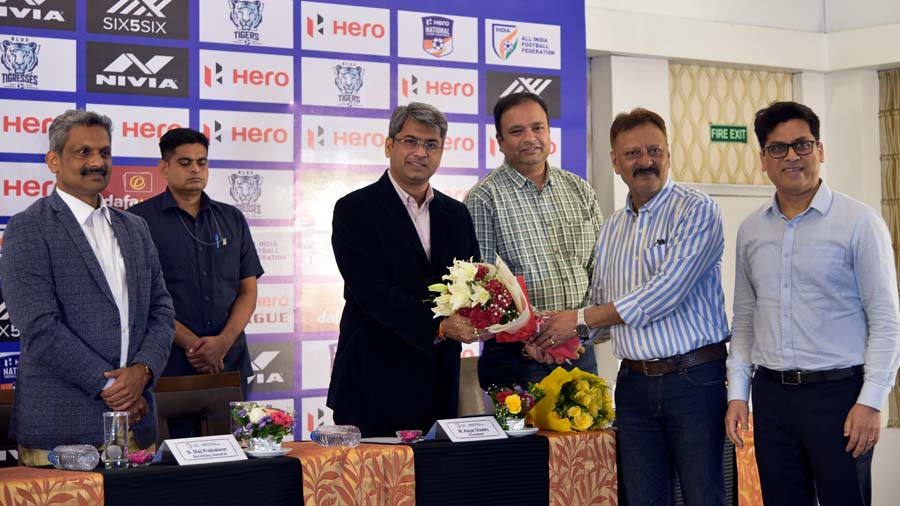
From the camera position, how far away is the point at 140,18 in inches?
192

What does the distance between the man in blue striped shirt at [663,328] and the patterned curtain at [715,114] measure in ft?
12.1

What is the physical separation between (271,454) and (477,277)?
2.70 feet

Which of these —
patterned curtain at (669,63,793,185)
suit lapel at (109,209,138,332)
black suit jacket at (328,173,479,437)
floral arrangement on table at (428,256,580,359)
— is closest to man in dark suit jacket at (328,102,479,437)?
black suit jacket at (328,173,479,437)

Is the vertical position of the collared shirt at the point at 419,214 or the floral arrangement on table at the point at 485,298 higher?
the collared shirt at the point at 419,214

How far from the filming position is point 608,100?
6.64m

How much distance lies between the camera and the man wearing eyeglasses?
2.88 metres

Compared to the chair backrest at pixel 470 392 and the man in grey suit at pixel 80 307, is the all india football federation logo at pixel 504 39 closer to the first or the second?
the chair backrest at pixel 470 392

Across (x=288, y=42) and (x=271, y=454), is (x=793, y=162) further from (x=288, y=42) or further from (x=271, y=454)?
(x=288, y=42)

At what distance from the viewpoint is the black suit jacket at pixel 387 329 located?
336 centimetres

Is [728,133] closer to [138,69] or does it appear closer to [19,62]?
[138,69]

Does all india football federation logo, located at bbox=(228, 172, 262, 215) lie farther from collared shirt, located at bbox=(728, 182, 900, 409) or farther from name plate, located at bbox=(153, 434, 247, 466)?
collared shirt, located at bbox=(728, 182, 900, 409)

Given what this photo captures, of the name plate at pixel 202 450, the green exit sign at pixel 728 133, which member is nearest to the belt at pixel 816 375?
the name plate at pixel 202 450

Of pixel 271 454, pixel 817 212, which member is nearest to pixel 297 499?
pixel 271 454

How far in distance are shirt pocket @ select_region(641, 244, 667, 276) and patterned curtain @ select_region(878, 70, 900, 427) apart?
180 inches
